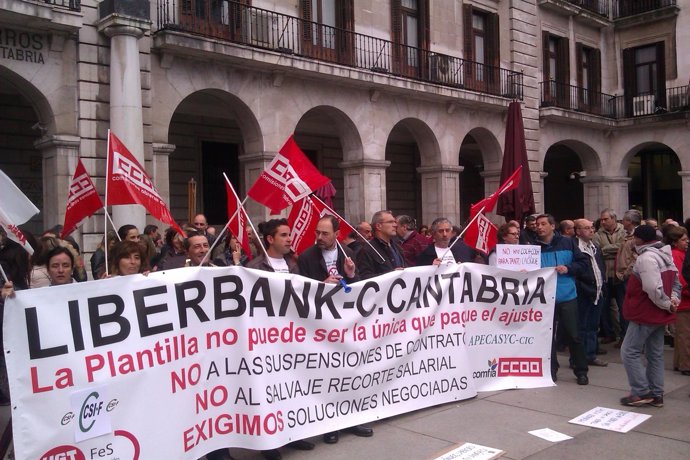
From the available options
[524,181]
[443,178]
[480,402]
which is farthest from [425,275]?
[443,178]

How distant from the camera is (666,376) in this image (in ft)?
24.6

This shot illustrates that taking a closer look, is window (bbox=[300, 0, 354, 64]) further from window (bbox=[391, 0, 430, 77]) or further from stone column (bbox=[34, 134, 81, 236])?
stone column (bbox=[34, 134, 81, 236])

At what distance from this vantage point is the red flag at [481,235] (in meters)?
7.88

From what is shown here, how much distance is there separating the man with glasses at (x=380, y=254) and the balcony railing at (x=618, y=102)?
1790cm

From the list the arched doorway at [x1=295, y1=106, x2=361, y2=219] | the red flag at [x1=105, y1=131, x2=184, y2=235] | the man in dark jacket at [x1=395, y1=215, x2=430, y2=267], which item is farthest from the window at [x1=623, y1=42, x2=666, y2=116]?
the red flag at [x1=105, y1=131, x2=184, y2=235]

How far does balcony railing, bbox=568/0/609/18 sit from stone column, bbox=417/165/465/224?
9.58m

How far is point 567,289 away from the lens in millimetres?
7113

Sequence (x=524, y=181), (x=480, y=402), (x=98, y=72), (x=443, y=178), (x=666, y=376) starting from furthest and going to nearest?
(x=443, y=178) → (x=524, y=181) → (x=98, y=72) → (x=666, y=376) → (x=480, y=402)

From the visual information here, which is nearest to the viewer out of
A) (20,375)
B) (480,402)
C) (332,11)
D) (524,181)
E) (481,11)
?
(20,375)

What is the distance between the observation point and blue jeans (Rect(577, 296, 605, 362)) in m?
7.74

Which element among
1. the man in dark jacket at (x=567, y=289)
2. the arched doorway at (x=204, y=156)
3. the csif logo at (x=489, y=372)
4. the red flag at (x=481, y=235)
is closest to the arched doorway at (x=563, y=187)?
the arched doorway at (x=204, y=156)

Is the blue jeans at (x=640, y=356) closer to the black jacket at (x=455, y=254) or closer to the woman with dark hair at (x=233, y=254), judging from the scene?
the black jacket at (x=455, y=254)

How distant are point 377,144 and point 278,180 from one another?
10962 millimetres

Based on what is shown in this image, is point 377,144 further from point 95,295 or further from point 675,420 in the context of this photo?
point 95,295
